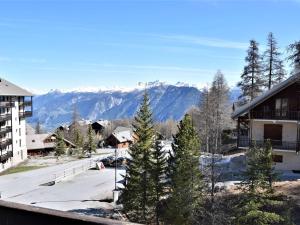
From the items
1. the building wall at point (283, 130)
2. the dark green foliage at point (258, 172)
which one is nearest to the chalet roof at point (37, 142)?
the building wall at point (283, 130)

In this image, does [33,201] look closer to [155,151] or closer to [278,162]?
[155,151]

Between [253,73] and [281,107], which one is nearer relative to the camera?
[281,107]

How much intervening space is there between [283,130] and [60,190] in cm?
2416

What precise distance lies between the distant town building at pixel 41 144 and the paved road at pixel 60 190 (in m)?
29.2

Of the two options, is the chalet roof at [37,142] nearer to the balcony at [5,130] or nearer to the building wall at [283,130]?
the balcony at [5,130]

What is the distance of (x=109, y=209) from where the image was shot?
35.8 meters

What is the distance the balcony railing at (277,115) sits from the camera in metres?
37.0

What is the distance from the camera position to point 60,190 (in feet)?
153

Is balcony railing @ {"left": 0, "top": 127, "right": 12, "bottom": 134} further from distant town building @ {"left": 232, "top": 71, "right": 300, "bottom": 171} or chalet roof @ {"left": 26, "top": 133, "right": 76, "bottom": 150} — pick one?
distant town building @ {"left": 232, "top": 71, "right": 300, "bottom": 171}

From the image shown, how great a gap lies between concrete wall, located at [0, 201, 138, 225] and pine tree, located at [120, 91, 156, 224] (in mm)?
27674

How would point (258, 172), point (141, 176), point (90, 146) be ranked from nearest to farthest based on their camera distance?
point (258, 172)
point (141, 176)
point (90, 146)

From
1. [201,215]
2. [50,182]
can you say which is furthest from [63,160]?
[201,215]

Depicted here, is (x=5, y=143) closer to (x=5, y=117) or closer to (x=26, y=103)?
(x=5, y=117)

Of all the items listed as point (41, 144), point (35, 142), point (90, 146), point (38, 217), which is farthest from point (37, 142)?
point (38, 217)
